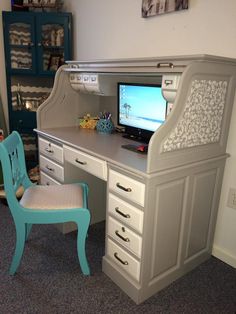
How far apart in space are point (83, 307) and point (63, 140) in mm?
1054

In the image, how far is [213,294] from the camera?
1.65m

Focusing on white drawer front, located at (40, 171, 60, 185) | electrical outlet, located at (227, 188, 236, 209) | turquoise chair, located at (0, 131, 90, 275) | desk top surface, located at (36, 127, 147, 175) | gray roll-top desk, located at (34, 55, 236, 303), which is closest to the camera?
gray roll-top desk, located at (34, 55, 236, 303)

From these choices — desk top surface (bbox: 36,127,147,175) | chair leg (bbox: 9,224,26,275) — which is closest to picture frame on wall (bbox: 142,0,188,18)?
desk top surface (bbox: 36,127,147,175)

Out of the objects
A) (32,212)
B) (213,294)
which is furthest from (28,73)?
(213,294)

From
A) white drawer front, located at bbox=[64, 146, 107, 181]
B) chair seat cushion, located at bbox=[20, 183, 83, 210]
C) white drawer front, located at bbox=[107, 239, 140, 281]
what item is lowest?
white drawer front, located at bbox=[107, 239, 140, 281]

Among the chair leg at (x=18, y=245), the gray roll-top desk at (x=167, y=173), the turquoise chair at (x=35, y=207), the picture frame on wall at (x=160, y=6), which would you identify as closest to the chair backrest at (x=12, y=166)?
the turquoise chair at (x=35, y=207)

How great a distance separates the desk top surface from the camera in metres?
1.50

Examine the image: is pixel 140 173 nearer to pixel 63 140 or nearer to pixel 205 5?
pixel 63 140

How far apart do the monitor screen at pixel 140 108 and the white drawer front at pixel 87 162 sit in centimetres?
48

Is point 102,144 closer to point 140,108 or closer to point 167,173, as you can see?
point 140,108

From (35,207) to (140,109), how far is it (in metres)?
0.98

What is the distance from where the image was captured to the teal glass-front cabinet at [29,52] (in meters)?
2.76

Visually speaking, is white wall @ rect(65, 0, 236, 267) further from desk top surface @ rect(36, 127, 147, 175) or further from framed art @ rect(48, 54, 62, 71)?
desk top surface @ rect(36, 127, 147, 175)

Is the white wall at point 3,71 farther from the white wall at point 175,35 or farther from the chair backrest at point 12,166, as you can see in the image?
the chair backrest at point 12,166
